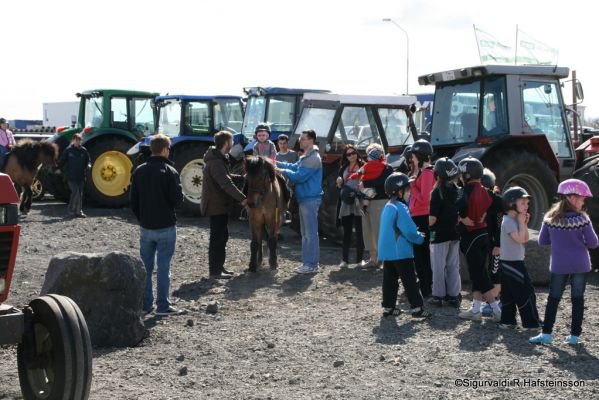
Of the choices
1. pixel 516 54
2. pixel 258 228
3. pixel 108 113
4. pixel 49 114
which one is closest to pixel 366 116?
pixel 516 54

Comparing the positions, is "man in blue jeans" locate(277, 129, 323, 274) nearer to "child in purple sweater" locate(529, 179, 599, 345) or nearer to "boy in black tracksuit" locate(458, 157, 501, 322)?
"boy in black tracksuit" locate(458, 157, 501, 322)

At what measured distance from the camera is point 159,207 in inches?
367

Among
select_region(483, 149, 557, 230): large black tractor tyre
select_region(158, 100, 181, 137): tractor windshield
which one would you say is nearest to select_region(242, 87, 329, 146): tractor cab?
select_region(158, 100, 181, 137): tractor windshield

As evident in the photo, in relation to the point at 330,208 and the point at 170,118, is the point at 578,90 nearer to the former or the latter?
the point at 330,208

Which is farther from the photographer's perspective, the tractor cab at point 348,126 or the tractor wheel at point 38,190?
the tractor wheel at point 38,190

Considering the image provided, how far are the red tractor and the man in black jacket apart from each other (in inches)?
507

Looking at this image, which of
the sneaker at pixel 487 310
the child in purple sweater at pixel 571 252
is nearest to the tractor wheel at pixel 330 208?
the sneaker at pixel 487 310

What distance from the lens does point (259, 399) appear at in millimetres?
6391

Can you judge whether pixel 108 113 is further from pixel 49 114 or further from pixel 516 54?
pixel 49 114

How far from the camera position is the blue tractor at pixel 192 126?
63.2ft

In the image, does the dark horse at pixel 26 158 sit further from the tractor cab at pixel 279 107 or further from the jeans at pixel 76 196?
the tractor cab at pixel 279 107

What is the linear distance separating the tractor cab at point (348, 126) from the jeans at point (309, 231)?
1.97 m

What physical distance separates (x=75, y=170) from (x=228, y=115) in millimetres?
3515

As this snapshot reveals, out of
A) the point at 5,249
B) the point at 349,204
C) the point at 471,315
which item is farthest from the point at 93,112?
the point at 5,249
